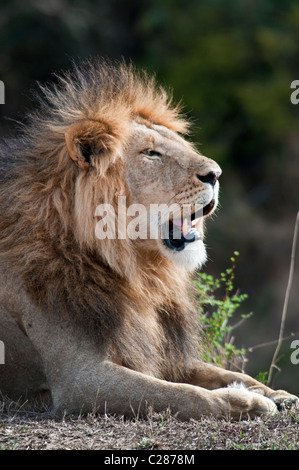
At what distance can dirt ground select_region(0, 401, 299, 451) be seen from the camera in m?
4.42

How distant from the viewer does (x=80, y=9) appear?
2045 cm

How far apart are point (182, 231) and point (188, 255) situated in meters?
0.15

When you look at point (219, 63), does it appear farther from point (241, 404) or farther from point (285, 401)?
point (241, 404)

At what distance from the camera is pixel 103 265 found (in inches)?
207

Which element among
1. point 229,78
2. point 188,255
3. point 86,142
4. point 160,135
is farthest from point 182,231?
point 229,78

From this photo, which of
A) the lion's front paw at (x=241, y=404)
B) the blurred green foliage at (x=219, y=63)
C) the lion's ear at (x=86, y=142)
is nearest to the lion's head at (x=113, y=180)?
the lion's ear at (x=86, y=142)

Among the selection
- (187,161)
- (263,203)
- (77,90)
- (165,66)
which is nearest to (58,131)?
(77,90)

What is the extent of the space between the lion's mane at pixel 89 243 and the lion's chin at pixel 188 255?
4.0 inches

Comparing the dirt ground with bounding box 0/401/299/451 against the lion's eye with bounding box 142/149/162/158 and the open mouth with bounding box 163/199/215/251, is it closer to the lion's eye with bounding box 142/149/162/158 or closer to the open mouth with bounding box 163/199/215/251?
the open mouth with bounding box 163/199/215/251

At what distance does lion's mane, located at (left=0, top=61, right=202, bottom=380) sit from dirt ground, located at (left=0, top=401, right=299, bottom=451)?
1.58ft

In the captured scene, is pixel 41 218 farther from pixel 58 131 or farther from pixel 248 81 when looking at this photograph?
pixel 248 81

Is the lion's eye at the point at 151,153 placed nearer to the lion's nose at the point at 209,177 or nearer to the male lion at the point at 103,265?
the male lion at the point at 103,265

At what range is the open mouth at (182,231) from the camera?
539 centimetres

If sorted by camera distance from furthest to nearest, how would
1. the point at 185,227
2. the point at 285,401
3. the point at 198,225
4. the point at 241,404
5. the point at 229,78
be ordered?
the point at 229,78
the point at 198,225
the point at 185,227
the point at 285,401
the point at 241,404
